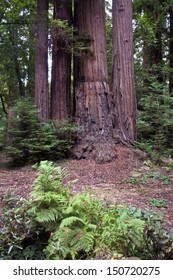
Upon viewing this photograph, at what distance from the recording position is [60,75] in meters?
6.52

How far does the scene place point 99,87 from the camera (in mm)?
5801

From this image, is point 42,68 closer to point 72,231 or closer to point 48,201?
point 48,201

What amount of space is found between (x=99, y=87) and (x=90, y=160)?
1688 mm

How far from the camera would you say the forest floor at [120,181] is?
367cm

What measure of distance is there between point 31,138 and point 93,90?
69.5 inches

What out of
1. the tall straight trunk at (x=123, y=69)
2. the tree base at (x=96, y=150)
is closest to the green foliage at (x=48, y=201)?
the tree base at (x=96, y=150)

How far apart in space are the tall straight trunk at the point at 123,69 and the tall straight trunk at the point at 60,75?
1216 mm

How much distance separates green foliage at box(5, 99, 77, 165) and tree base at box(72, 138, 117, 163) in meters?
0.22

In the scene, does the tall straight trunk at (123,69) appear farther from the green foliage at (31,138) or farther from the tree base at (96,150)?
the green foliage at (31,138)

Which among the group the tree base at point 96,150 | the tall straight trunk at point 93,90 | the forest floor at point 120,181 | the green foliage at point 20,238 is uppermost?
the tall straight trunk at point 93,90

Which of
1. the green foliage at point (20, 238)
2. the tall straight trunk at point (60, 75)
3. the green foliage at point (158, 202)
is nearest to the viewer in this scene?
Answer: the green foliage at point (20, 238)

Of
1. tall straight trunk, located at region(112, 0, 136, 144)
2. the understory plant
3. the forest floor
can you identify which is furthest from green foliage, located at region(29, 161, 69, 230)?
tall straight trunk, located at region(112, 0, 136, 144)

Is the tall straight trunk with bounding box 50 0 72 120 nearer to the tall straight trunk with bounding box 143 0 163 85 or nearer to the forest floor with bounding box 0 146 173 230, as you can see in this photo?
the forest floor with bounding box 0 146 173 230

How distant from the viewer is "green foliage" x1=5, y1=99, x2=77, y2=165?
5297 millimetres
